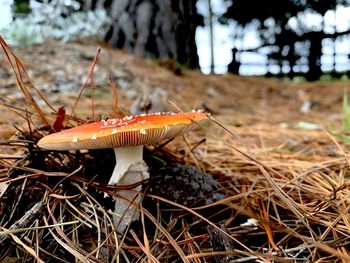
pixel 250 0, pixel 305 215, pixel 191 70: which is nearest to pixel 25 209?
pixel 305 215

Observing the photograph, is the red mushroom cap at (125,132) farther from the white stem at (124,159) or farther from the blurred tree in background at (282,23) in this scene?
the blurred tree in background at (282,23)

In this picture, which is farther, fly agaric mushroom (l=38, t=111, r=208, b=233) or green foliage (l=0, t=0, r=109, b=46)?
green foliage (l=0, t=0, r=109, b=46)

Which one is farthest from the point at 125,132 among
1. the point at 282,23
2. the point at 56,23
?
the point at 282,23

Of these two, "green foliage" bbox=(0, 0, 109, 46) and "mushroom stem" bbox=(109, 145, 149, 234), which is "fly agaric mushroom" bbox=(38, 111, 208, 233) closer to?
"mushroom stem" bbox=(109, 145, 149, 234)

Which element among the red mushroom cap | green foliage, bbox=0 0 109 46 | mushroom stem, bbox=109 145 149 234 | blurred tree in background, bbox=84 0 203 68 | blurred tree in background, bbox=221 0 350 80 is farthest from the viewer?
blurred tree in background, bbox=221 0 350 80

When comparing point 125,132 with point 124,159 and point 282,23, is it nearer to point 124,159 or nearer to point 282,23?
point 124,159

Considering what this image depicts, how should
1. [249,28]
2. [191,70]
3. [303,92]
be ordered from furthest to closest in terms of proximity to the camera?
[249,28], [303,92], [191,70]

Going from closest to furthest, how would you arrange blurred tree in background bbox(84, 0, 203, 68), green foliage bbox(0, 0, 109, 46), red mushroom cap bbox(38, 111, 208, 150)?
red mushroom cap bbox(38, 111, 208, 150)
green foliage bbox(0, 0, 109, 46)
blurred tree in background bbox(84, 0, 203, 68)

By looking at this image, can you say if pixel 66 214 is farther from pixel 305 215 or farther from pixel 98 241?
pixel 305 215

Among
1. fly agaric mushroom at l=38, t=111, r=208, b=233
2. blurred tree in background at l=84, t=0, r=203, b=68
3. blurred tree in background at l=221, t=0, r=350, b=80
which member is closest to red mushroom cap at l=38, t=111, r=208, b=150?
fly agaric mushroom at l=38, t=111, r=208, b=233
